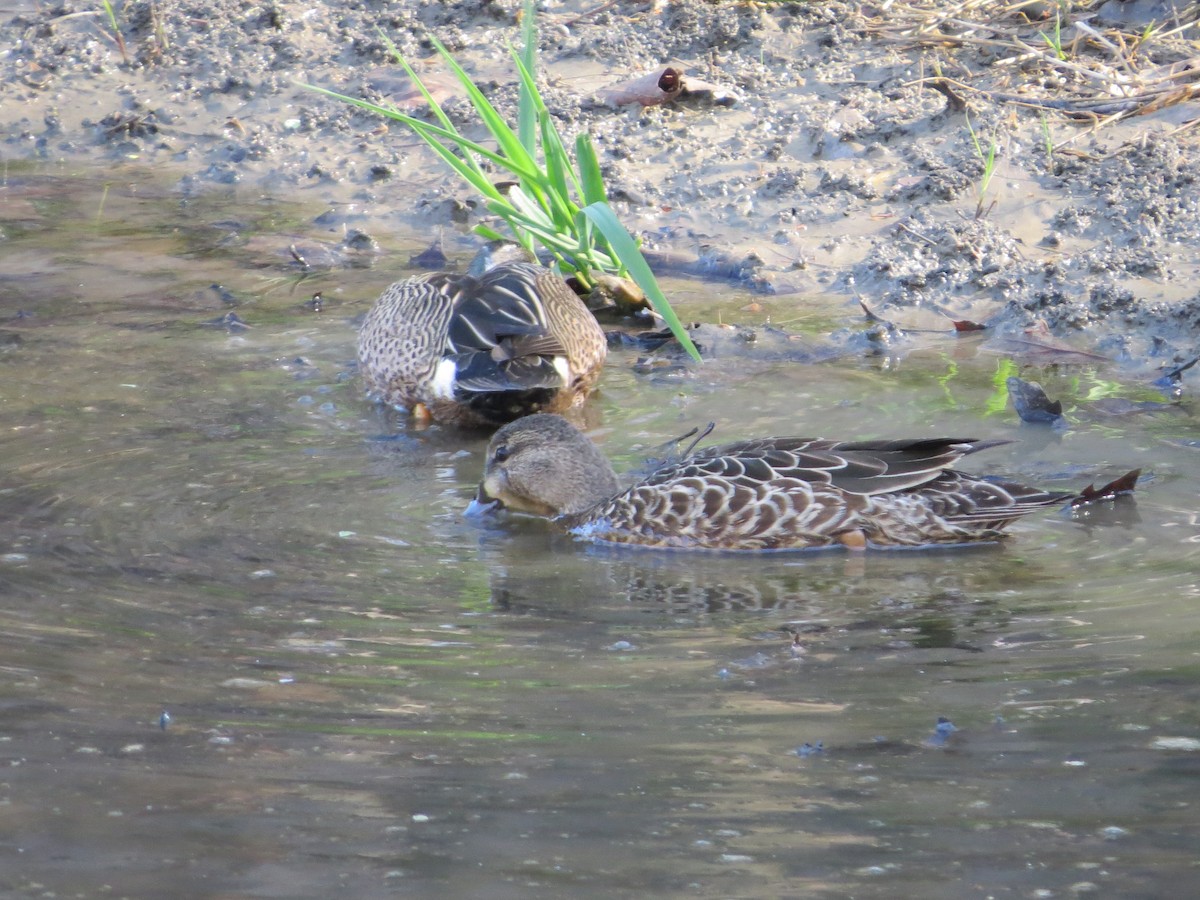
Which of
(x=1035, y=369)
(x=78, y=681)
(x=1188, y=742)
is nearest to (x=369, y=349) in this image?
(x=1035, y=369)

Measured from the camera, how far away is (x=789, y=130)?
898cm

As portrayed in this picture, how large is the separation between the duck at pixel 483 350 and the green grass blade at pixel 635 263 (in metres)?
0.74

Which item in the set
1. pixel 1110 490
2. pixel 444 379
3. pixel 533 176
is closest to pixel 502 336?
pixel 444 379

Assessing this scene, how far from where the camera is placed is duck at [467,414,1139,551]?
5.21m

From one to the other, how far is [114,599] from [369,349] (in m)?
2.74

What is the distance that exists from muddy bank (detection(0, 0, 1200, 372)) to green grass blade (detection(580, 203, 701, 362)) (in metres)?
2.09

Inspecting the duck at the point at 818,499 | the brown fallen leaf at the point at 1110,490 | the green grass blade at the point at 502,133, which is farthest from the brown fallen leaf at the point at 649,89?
the brown fallen leaf at the point at 1110,490

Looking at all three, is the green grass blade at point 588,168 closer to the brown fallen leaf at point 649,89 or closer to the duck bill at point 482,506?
the duck bill at point 482,506

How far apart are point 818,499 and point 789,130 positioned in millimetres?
4193

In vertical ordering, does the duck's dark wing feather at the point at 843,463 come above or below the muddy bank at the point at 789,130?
below

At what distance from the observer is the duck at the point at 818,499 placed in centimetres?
521

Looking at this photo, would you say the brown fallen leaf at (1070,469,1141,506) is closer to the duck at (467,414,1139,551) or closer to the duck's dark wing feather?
the duck at (467,414,1139,551)

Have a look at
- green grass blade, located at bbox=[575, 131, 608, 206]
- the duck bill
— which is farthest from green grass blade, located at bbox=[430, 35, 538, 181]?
the duck bill

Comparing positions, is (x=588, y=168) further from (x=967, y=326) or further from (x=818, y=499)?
(x=818, y=499)
